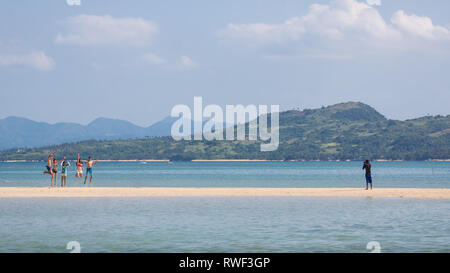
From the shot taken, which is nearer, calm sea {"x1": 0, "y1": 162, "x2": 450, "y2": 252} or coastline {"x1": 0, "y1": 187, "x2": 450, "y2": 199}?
calm sea {"x1": 0, "y1": 162, "x2": 450, "y2": 252}

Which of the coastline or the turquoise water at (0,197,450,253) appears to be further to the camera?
the coastline

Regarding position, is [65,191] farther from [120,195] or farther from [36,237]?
[36,237]

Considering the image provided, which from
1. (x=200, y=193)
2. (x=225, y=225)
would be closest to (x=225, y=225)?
(x=225, y=225)

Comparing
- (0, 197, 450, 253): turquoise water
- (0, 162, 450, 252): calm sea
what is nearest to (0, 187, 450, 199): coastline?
(0, 162, 450, 252): calm sea

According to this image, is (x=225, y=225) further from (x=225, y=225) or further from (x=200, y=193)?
(x=200, y=193)

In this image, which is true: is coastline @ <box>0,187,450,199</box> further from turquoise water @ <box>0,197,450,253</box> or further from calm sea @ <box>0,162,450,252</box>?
turquoise water @ <box>0,197,450,253</box>

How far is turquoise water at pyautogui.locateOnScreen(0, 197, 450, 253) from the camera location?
23.4 meters

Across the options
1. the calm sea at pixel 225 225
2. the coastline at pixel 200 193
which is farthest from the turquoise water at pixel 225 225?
the coastline at pixel 200 193

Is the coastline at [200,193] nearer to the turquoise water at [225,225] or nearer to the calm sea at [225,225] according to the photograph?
the calm sea at [225,225]

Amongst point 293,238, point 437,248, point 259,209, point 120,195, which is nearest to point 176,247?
point 293,238

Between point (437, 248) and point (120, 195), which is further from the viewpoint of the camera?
point (120, 195)

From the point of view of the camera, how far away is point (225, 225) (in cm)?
2925

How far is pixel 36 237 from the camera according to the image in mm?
25406
